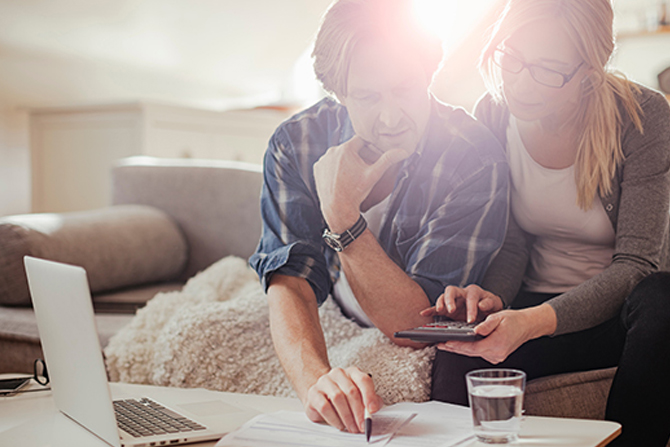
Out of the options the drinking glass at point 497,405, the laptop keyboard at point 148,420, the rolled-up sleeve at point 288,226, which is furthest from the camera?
the rolled-up sleeve at point 288,226

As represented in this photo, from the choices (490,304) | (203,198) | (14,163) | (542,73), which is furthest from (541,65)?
(14,163)

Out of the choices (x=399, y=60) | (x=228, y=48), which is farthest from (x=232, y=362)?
(x=228, y=48)

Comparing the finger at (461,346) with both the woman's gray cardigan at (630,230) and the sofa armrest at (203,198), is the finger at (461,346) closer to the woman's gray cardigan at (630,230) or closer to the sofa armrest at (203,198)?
the woman's gray cardigan at (630,230)

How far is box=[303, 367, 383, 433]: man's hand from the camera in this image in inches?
27.4

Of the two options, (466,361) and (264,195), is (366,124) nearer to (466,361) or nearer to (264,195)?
(264,195)

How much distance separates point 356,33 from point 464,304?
1.44 ft

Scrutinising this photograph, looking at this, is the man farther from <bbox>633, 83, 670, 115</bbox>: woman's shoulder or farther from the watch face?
<bbox>633, 83, 670, 115</bbox>: woman's shoulder

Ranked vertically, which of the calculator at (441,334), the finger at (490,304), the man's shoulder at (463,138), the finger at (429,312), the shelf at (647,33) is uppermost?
the shelf at (647,33)

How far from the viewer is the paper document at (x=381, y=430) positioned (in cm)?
66

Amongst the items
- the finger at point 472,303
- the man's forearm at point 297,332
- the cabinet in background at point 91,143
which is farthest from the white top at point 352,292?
the cabinet in background at point 91,143

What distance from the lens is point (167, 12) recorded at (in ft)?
9.95

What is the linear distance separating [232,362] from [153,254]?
2.72 ft

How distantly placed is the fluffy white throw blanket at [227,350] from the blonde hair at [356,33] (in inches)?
16.3

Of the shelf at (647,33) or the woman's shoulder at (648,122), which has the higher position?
the shelf at (647,33)
